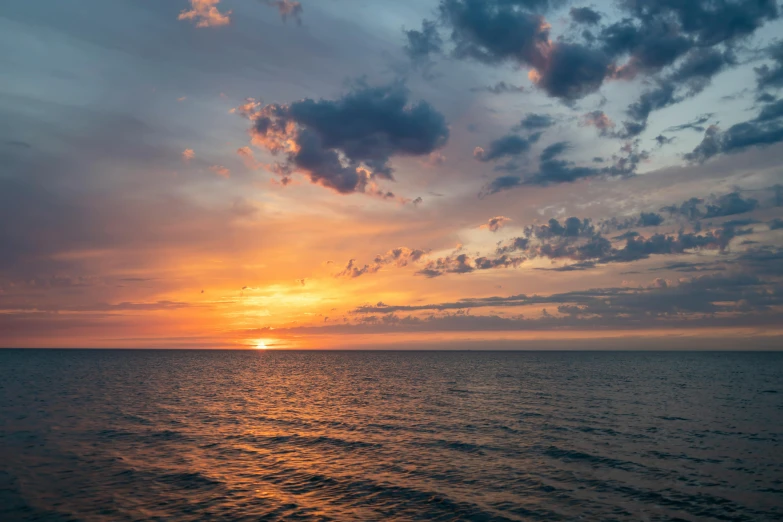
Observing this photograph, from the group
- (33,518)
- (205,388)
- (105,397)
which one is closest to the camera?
(33,518)

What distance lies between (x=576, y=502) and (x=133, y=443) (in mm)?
35319

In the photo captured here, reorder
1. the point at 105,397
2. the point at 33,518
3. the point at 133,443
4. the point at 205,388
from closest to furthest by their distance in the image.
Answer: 1. the point at 33,518
2. the point at 133,443
3. the point at 105,397
4. the point at 205,388

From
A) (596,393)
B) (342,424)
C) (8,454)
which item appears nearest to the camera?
(8,454)

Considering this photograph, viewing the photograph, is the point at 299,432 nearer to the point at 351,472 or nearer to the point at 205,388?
the point at 351,472

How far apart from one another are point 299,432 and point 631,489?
97.7 feet

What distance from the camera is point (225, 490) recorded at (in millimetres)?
29375

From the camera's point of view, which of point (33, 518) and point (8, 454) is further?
point (8, 454)

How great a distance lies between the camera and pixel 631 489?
2981 cm

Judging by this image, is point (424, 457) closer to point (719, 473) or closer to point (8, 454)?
point (719, 473)

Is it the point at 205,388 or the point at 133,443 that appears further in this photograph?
the point at 205,388

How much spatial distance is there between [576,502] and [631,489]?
4.89 meters

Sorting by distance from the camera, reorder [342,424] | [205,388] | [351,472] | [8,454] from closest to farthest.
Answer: [351,472] → [8,454] → [342,424] → [205,388]

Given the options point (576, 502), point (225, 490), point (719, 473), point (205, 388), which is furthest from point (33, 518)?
point (205, 388)

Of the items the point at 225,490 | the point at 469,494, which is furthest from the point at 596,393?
the point at 225,490
